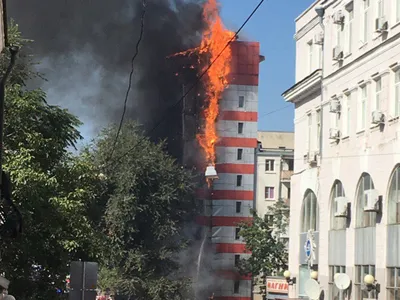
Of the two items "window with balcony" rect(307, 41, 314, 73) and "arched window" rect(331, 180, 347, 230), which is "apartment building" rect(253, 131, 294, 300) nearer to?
"window with balcony" rect(307, 41, 314, 73)

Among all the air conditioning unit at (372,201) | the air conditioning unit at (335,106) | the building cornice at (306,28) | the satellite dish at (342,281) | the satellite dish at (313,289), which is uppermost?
the building cornice at (306,28)

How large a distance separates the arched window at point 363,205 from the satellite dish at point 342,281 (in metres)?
1.99

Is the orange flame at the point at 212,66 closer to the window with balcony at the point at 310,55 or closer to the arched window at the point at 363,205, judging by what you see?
the window with balcony at the point at 310,55

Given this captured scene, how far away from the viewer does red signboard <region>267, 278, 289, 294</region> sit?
53531 millimetres

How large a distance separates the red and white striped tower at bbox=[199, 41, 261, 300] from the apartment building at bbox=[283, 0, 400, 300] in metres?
43.3

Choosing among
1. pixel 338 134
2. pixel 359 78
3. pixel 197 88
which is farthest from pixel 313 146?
pixel 197 88

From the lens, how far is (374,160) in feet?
120

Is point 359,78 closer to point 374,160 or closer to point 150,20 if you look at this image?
point 374,160

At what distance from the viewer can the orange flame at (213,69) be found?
75000mm

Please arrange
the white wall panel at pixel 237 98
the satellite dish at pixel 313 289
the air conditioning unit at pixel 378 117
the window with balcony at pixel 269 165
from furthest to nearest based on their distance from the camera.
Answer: the window with balcony at pixel 269 165 → the white wall panel at pixel 237 98 → the satellite dish at pixel 313 289 → the air conditioning unit at pixel 378 117

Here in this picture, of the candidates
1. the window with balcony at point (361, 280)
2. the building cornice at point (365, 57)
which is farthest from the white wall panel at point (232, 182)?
the window with balcony at point (361, 280)

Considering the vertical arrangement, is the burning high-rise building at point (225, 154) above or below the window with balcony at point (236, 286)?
above

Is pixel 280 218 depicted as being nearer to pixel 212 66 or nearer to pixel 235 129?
pixel 212 66

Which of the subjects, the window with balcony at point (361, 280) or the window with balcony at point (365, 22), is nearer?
Result: the window with balcony at point (361, 280)
